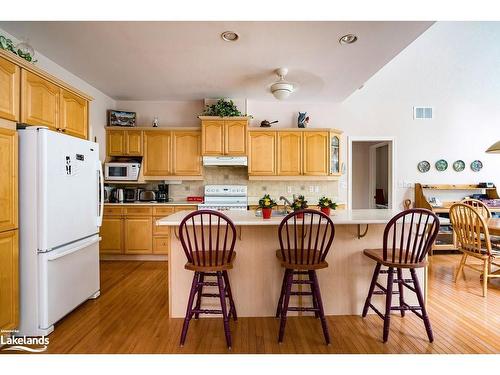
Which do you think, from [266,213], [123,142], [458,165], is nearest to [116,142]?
[123,142]

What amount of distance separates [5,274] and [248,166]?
131 inches

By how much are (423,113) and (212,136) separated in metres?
3.98

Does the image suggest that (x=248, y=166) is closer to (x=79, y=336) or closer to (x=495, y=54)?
(x=79, y=336)

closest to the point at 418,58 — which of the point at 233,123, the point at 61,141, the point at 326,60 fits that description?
the point at 326,60

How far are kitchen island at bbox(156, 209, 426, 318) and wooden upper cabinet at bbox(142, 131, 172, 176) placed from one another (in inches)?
93.5

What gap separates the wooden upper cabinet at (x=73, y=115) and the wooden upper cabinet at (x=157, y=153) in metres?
1.68

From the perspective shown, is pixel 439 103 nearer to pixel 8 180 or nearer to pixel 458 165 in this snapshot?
pixel 458 165

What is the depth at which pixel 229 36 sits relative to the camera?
255 cm

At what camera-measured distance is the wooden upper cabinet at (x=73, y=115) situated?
2.51 meters

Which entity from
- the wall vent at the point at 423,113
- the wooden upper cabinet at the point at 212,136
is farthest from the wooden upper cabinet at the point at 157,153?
the wall vent at the point at 423,113

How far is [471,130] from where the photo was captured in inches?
200

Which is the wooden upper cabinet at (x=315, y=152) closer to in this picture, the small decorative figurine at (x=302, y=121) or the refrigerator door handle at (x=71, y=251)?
the small decorative figurine at (x=302, y=121)

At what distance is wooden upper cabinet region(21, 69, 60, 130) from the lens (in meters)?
2.08

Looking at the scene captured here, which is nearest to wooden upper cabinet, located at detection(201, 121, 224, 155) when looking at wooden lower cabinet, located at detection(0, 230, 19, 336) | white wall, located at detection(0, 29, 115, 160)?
white wall, located at detection(0, 29, 115, 160)
